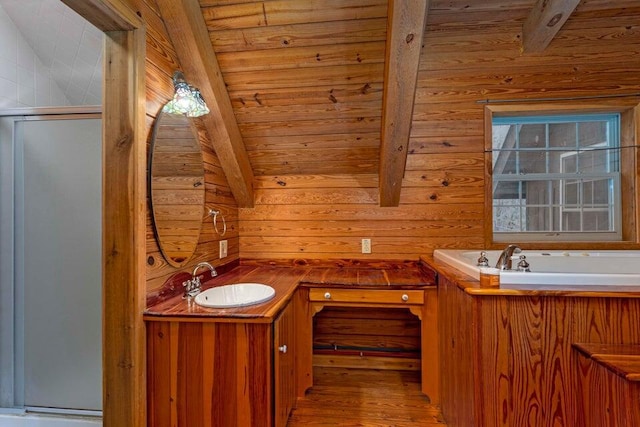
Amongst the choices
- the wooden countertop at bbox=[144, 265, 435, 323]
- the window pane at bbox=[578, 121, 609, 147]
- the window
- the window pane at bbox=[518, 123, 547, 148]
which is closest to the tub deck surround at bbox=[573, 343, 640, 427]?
the wooden countertop at bbox=[144, 265, 435, 323]

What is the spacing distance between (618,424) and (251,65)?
224 cm

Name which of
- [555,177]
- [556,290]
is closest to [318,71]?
[556,290]

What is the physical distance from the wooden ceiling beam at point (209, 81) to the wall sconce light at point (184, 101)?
0.26ft

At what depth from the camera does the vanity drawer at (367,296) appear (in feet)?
5.99

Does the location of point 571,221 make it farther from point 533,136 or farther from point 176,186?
point 176,186

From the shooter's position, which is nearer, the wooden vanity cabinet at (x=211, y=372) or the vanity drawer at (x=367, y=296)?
the wooden vanity cabinet at (x=211, y=372)

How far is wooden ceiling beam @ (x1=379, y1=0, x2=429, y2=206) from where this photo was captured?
127 centimetres

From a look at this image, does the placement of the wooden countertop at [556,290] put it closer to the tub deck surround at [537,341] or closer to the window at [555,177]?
the tub deck surround at [537,341]

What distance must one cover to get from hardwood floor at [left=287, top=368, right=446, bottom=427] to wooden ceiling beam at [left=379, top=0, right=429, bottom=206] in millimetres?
1400

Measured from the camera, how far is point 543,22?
1727mm

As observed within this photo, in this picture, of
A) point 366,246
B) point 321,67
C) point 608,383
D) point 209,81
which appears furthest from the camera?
point 366,246

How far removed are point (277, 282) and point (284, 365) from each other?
49 cm

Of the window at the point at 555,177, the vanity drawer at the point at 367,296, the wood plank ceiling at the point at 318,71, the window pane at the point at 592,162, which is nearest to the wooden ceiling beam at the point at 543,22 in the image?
the wood plank ceiling at the point at 318,71

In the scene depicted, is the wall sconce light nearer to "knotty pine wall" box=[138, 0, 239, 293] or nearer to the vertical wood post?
"knotty pine wall" box=[138, 0, 239, 293]
